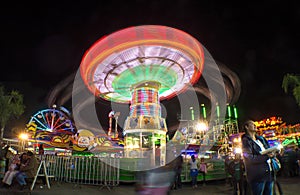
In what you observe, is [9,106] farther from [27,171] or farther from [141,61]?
[27,171]

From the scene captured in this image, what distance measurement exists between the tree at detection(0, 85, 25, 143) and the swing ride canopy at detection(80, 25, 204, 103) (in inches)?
306

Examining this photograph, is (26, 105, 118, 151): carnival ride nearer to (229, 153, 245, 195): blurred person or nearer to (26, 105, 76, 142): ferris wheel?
(26, 105, 76, 142): ferris wheel

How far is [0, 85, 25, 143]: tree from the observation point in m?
21.9

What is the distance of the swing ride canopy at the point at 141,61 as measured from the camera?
46.2ft

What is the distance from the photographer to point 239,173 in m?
7.73

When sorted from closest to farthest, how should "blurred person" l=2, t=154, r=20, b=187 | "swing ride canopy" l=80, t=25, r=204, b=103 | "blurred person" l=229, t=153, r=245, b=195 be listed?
"blurred person" l=229, t=153, r=245, b=195
"blurred person" l=2, t=154, r=20, b=187
"swing ride canopy" l=80, t=25, r=204, b=103

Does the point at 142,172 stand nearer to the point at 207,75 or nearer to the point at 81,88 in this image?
the point at 207,75

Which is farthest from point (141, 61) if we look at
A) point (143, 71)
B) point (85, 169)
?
point (85, 169)

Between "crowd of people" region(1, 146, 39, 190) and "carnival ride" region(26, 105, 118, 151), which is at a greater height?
"carnival ride" region(26, 105, 118, 151)

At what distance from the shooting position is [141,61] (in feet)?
59.8

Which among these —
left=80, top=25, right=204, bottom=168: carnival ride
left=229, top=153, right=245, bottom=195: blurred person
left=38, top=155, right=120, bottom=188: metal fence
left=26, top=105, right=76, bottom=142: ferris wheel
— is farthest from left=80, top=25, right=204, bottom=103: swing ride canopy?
left=26, top=105, right=76, bottom=142: ferris wheel

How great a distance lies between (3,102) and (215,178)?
64.6 feet

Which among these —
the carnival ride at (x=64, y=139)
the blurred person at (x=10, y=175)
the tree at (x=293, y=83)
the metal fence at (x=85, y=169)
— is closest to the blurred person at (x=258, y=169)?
the metal fence at (x=85, y=169)

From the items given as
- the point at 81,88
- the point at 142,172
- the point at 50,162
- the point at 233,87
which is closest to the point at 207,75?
the point at 233,87
